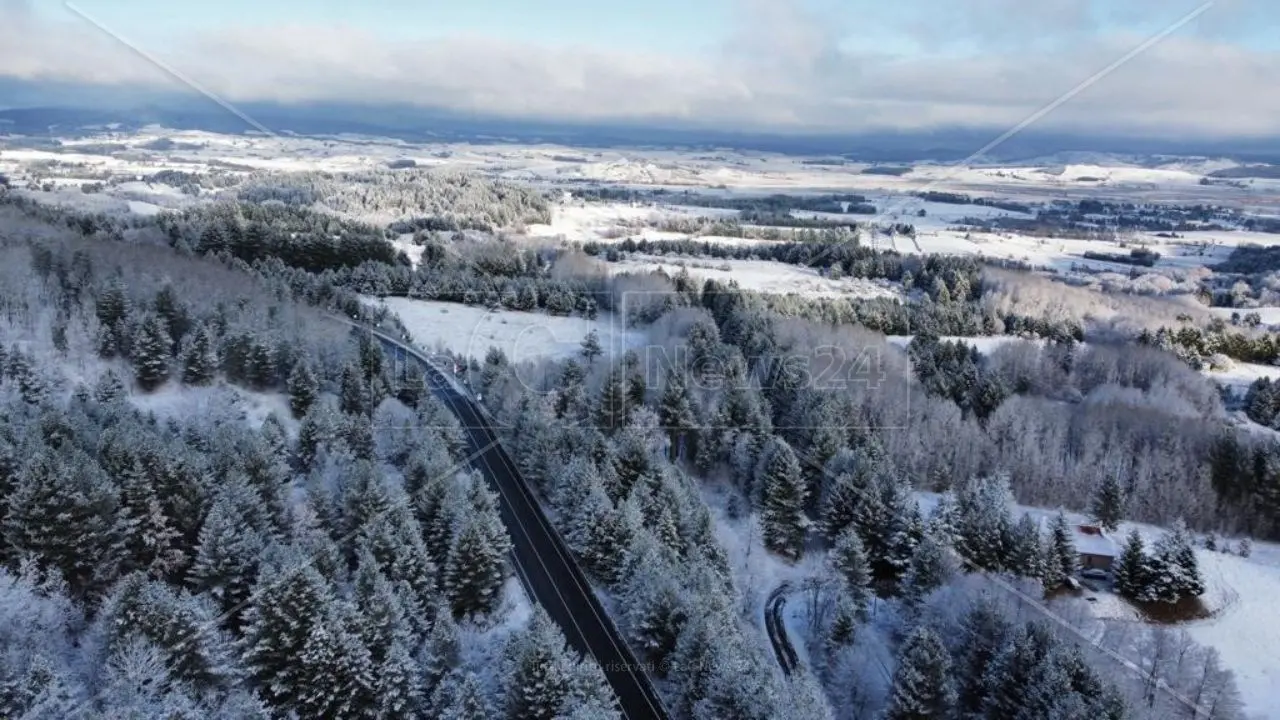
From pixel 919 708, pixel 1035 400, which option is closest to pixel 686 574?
pixel 919 708

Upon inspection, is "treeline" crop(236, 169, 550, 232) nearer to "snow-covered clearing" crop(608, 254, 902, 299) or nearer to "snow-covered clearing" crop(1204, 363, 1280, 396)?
"snow-covered clearing" crop(608, 254, 902, 299)

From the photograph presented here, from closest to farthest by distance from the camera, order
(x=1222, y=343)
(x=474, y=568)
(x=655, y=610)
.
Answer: (x=655, y=610)
(x=474, y=568)
(x=1222, y=343)

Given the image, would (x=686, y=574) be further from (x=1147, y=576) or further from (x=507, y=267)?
(x=507, y=267)

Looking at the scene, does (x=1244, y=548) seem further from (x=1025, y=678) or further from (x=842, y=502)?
(x=1025, y=678)

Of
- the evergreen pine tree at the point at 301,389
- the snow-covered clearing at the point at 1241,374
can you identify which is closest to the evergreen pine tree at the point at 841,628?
the evergreen pine tree at the point at 301,389

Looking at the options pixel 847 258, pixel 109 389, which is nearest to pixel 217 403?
pixel 109 389
